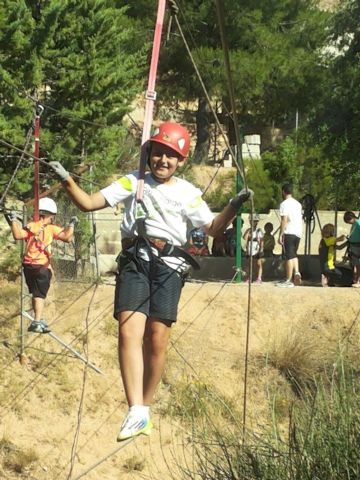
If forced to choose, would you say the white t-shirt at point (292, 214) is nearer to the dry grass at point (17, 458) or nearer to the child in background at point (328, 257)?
the child in background at point (328, 257)

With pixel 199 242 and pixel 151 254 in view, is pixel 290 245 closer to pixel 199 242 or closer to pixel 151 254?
pixel 199 242

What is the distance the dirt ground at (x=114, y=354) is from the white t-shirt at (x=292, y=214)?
1028 millimetres

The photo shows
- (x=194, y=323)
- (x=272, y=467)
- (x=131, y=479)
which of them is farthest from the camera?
(x=194, y=323)

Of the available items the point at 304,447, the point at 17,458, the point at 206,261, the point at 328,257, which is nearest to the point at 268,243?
the point at 206,261

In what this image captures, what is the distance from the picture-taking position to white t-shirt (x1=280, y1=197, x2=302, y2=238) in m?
11.3

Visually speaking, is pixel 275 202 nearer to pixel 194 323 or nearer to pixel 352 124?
pixel 352 124

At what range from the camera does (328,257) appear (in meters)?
12.1

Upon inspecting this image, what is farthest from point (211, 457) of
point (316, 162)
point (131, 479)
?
point (316, 162)

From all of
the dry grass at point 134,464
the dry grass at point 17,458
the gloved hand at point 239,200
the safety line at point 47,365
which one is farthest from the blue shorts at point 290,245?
the gloved hand at point 239,200

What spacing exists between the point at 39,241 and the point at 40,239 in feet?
0.08

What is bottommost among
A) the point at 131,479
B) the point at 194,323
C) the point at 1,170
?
the point at 131,479

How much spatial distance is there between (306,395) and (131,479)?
6529mm

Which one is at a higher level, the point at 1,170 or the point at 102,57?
the point at 102,57

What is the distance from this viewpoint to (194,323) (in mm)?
12156
